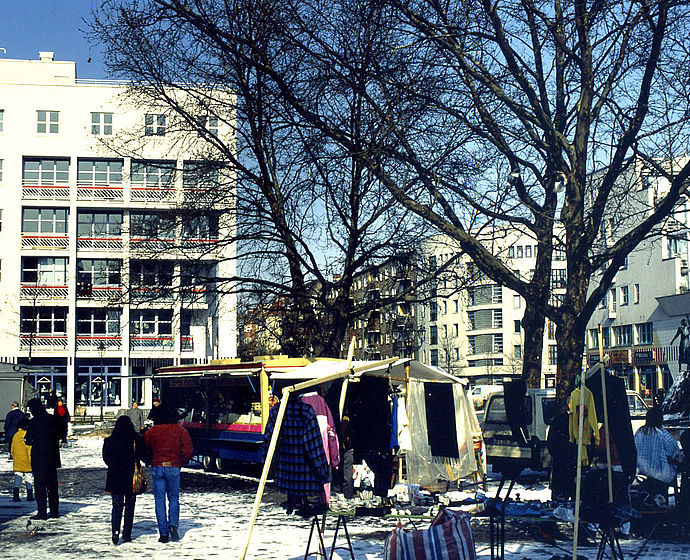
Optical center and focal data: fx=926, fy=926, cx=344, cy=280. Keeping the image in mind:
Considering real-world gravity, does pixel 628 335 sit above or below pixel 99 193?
below

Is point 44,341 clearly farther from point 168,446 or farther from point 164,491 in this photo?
point 168,446

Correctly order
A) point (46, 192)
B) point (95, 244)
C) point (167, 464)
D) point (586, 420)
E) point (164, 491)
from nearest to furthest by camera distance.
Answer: point (586, 420)
point (167, 464)
point (164, 491)
point (46, 192)
point (95, 244)

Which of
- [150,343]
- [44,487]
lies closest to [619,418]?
[44,487]

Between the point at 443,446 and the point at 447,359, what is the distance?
90.1 meters

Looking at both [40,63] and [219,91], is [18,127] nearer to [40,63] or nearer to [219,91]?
[40,63]

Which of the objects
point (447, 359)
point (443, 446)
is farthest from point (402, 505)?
point (447, 359)

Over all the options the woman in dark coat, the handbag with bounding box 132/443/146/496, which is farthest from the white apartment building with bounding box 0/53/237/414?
the woman in dark coat

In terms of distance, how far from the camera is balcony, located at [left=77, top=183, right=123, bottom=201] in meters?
65.4

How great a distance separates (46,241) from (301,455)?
59402mm

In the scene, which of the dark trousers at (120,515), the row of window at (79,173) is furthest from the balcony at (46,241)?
the dark trousers at (120,515)

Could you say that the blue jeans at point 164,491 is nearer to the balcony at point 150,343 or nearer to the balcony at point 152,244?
the balcony at point 152,244

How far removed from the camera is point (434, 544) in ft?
26.6

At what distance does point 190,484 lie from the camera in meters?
22.3

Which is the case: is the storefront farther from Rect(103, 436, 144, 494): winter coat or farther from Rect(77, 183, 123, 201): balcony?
Rect(103, 436, 144, 494): winter coat
